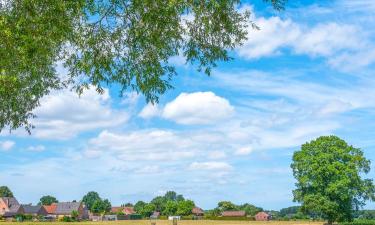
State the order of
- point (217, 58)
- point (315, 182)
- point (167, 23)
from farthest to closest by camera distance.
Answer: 1. point (315, 182)
2. point (217, 58)
3. point (167, 23)

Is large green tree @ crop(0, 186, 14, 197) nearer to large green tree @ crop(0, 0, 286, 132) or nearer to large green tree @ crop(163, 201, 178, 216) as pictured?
large green tree @ crop(163, 201, 178, 216)

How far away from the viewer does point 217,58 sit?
15789mm

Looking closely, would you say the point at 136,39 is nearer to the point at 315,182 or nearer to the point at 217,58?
the point at 217,58

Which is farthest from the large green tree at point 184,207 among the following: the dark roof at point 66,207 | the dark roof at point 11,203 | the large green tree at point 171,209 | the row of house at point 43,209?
the dark roof at point 11,203

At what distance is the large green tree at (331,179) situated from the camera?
66562mm

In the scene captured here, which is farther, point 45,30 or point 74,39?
point 74,39

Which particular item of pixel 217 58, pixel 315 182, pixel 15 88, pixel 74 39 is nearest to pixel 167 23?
pixel 217 58

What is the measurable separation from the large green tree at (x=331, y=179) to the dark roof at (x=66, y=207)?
440 feet

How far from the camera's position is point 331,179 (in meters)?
68.1

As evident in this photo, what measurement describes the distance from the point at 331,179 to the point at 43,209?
5607 inches

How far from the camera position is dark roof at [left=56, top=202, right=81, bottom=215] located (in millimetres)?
189363

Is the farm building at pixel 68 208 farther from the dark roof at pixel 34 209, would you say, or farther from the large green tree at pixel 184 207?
the large green tree at pixel 184 207

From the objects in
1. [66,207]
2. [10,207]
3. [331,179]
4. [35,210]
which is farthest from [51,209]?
[331,179]

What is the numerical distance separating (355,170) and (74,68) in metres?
58.6
